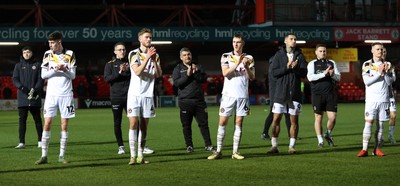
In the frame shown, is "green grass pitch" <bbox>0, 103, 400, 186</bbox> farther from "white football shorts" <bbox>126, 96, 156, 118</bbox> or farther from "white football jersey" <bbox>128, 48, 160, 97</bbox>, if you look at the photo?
"white football jersey" <bbox>128, 48, 160, 97</bbox>

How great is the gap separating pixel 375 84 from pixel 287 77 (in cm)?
152

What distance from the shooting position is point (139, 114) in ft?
41.9

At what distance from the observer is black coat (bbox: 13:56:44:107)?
16422 mm

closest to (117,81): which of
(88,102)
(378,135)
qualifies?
(378,135)

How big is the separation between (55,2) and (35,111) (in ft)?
120

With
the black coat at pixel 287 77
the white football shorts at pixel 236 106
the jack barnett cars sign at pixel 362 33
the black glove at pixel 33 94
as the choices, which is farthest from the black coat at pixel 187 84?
the jack barnett cars sign at pixel 362 33

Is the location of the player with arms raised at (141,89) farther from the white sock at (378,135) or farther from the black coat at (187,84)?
the white sock at (378,135)

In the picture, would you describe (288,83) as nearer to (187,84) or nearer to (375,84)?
(375,84)

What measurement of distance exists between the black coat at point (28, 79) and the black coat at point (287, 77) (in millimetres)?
5112

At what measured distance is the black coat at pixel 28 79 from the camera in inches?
647

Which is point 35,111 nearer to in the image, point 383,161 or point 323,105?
point 323,105

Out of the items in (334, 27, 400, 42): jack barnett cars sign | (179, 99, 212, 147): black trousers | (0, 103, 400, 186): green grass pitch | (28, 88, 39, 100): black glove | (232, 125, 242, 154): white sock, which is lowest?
(0, 103, 400, 186): green grass pitch

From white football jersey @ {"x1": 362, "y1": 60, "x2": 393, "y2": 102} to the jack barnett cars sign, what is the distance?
103ft

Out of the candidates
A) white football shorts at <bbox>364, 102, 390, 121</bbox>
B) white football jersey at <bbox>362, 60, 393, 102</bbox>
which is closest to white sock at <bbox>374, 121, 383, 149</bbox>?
white football shorts at <bbox>364, 102, 390, 121</bbox>
